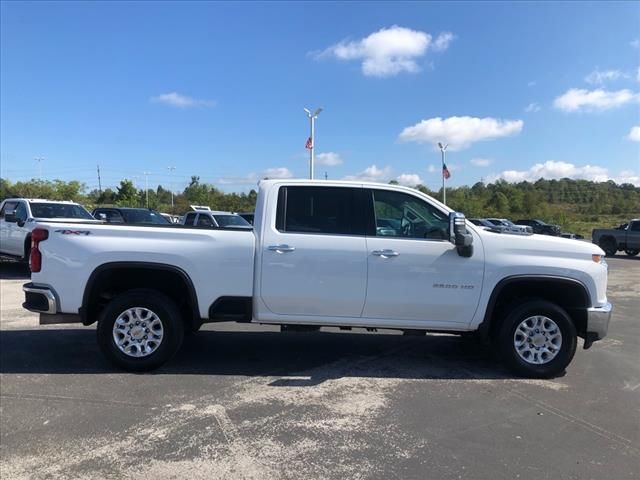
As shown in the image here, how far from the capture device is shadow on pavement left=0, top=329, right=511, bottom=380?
5410 mm

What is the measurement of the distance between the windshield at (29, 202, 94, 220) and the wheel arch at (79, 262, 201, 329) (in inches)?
344

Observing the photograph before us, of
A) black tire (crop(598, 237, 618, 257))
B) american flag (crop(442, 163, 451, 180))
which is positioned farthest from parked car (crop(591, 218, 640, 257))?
american flag (crop(442, 163, 451, 180))

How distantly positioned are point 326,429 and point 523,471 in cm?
144

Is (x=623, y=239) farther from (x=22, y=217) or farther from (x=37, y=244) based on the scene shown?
(x=37, y=244)

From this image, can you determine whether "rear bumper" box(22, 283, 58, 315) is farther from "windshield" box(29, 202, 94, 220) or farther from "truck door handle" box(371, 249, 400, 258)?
"windshield" box(29, 202, 94, 220)

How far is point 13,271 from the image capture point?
1423 cm

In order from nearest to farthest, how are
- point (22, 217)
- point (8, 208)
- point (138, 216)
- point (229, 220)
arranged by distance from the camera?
1. point (22, 217)
2. point (8, 208)
3. point (229, 220)
4. point (138, 216)

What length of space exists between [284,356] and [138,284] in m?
1.83

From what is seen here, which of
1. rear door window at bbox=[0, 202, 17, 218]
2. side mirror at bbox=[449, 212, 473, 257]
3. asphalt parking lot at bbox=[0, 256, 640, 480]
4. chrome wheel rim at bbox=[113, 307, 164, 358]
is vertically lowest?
asphalt parking lot at bbox=[0, 256, 640, 480]

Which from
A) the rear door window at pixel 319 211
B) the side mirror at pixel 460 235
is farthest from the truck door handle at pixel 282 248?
the side mirror at pixel 460 235

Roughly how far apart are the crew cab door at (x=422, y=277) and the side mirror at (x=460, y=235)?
0.23 feet

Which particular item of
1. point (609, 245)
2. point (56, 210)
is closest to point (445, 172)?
point (609, 245)

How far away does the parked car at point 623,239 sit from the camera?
76.3 feet

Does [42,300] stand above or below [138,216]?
below
